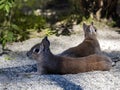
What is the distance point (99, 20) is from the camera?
31.7ft

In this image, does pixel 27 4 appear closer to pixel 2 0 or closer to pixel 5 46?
pixel 5 46

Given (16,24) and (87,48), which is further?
(16,24)

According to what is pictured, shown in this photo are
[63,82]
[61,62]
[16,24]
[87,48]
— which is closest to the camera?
[63,82]

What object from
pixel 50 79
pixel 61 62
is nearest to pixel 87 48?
pixel 61 62

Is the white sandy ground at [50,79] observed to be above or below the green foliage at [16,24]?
below

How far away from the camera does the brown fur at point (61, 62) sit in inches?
226

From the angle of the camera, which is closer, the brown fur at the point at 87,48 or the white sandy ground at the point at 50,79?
the white sandy ground at the point at 50,79

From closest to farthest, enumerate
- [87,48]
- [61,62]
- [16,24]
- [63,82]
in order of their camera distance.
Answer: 1. [63,82]
2. [61,62]
3. [87,48]
4. [16,24]

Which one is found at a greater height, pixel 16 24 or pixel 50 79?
pixel 16 24

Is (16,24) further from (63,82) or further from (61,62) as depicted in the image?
(63,82)

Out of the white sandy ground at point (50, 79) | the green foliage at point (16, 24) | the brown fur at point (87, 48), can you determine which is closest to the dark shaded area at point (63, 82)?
the white sandy ground at point (50, 79)

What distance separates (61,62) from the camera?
5.72 meters

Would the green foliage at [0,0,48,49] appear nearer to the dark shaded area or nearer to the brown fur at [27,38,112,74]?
the brown fur at [27,38,112,74]

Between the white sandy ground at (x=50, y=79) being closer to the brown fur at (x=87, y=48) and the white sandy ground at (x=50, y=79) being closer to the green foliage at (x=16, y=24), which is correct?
the brown fur at (x=87, y=48)
